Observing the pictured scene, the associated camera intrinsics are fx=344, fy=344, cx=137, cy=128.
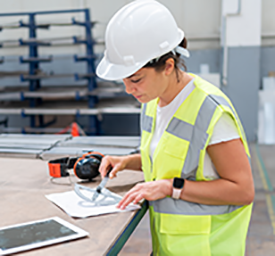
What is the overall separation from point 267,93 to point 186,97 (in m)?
5.19

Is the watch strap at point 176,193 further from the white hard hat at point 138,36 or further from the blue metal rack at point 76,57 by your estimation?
the blue metal rack at point 76,57

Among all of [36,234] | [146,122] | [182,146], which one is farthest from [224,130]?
[36,234]

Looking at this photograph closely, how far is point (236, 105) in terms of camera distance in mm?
5992

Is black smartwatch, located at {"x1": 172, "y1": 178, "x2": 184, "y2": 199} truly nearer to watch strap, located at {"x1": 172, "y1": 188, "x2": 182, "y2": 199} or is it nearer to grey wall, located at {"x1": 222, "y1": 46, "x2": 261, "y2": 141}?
watch strap, located at {"x1": 172, "y1": 188, "x2": 182, "y2": 199}

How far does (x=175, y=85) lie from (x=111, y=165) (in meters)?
Result: 0.45

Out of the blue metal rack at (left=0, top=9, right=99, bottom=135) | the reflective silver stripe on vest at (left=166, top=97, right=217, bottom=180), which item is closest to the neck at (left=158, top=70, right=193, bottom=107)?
the reflective silver stripe on vest at (left=166, top=97, right=217, bottom=180)

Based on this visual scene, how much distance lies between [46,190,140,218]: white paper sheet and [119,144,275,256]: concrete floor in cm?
148

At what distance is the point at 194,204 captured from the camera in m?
1.20

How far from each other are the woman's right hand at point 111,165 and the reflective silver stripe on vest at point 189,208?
0.93 ft

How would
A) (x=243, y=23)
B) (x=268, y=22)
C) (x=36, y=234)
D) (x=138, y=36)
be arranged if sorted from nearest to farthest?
1. (x=36, y=234)
2. (x=138, y=36)
3. (x=243, y=23)
4. (x=268, y=22)

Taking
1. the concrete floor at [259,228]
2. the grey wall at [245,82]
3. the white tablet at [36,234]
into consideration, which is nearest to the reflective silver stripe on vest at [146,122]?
the white tablet at [36,234]

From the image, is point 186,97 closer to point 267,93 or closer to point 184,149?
point 184,149

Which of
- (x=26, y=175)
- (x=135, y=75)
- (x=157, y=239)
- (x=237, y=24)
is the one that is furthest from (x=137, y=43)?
(x=237, y=24)

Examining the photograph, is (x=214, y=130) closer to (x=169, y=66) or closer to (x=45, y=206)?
(x=169, y=66)
